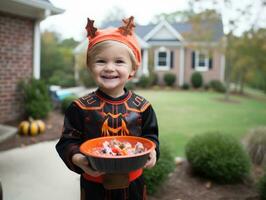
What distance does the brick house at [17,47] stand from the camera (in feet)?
19.0

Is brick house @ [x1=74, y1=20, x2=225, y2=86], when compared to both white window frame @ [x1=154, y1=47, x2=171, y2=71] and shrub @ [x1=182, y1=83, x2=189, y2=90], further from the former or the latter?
shrub @ [x1=182, y1=83, x2=189, y2=90]

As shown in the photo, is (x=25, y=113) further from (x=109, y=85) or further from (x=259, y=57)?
(x=259, y=57)

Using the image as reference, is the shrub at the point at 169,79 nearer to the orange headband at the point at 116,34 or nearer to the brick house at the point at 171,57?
the brick house at the point at 171,57

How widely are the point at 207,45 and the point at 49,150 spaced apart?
12364 millimetres

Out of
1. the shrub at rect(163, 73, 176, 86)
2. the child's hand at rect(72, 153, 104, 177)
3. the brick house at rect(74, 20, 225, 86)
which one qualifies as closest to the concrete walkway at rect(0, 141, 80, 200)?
the child's hand at rect(72, 153, 104, 177)

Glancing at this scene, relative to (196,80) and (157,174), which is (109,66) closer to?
(157,174)

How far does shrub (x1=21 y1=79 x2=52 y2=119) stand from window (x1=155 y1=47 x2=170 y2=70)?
635 inches

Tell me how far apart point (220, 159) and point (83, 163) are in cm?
261

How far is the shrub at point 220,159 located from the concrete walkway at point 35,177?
148 cm

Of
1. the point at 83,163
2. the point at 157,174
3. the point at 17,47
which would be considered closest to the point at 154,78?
the point at 17,47

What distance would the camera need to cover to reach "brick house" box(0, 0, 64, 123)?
5781 millimetres

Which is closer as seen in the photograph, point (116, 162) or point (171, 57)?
point (116, 162)

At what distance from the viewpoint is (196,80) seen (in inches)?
815

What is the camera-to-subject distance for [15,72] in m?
6.17
